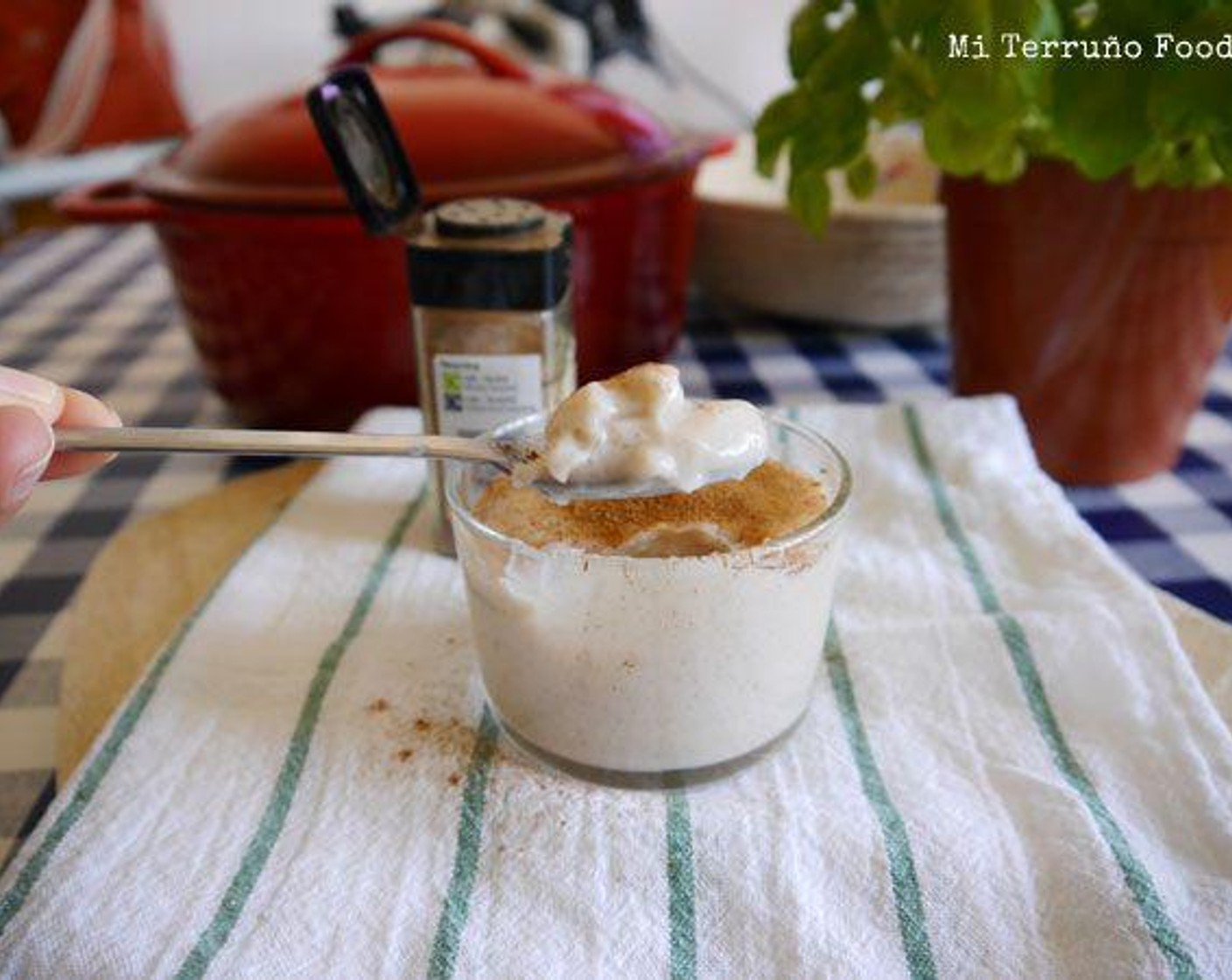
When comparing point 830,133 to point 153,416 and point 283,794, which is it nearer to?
point 283,794

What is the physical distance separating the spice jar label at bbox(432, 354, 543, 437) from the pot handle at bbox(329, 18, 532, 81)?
27cm

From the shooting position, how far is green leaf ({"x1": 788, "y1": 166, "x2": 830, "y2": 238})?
1.81 ft

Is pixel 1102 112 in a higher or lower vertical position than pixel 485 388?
higher

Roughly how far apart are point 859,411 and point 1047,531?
0.16 metres

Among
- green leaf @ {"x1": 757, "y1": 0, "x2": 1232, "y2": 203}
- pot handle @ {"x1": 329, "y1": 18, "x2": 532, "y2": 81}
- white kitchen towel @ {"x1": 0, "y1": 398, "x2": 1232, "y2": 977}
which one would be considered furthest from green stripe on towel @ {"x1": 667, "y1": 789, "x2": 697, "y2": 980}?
pot handle @ {"x1": 329, "y1": 18, "x2": 532, "y2": 81}

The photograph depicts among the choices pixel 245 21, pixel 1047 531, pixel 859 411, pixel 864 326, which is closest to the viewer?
pixel 1047 531

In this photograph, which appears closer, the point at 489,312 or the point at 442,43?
the point at 489,312

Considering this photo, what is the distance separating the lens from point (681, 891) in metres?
0.33

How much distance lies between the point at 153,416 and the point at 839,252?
1.85 feet

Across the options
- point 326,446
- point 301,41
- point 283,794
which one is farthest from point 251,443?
point 301,41

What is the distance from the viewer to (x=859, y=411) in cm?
64

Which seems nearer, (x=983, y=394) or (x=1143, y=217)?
(x=1143, y=217)

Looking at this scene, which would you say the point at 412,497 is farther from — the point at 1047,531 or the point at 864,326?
the point at 864,326

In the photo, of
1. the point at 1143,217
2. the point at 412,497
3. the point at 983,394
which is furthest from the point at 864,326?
the point at 412,497
